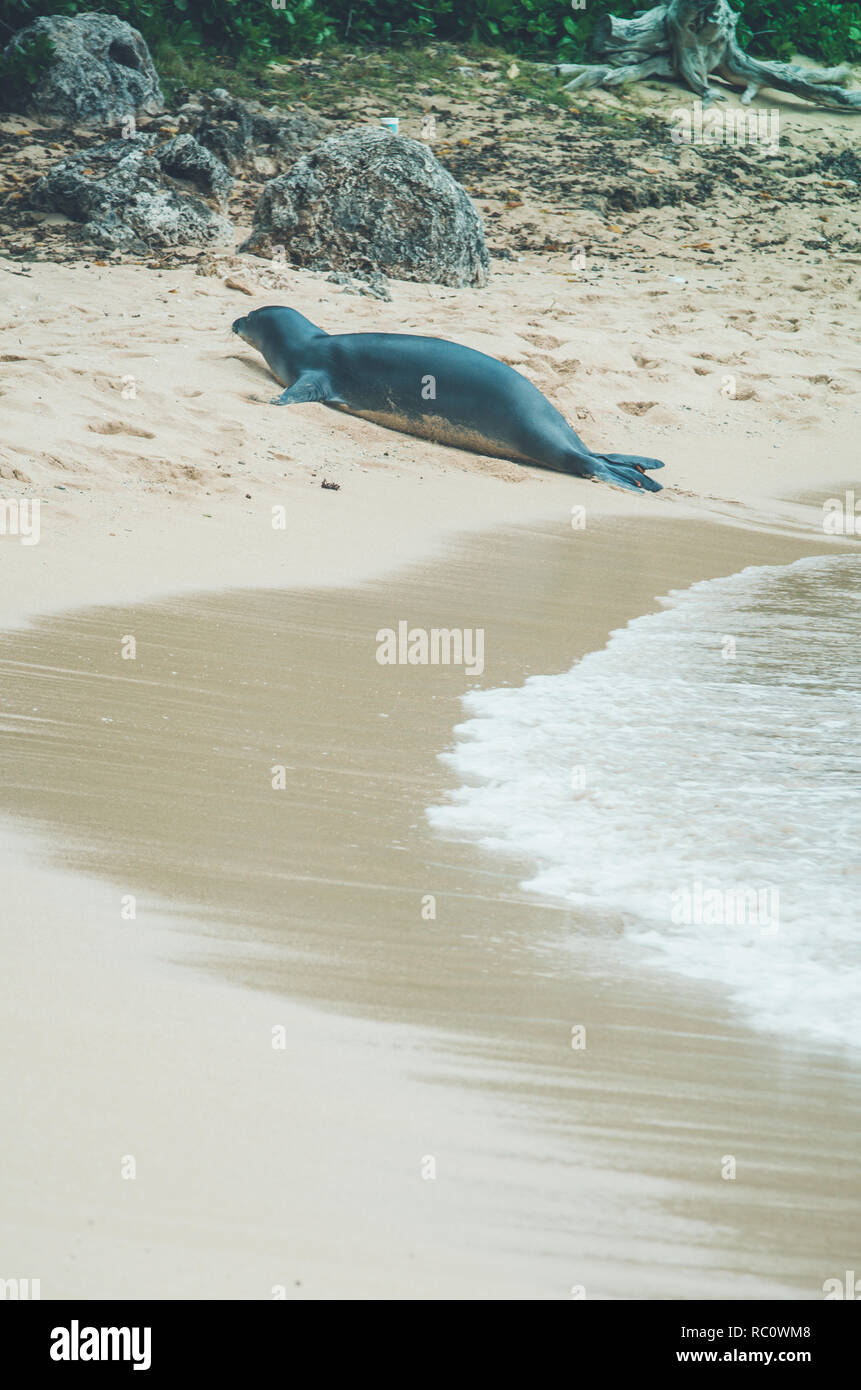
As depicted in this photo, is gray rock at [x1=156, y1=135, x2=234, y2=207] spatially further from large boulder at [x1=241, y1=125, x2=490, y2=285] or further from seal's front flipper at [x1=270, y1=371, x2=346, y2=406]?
seal's front flipper at [x1=270, y1=371, x2=346, y2=406]

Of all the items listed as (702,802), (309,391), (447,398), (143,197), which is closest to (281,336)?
(309,391)

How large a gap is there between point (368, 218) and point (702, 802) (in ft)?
25.7

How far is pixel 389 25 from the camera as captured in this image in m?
15.1

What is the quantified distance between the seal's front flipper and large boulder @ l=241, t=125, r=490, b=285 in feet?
10.0

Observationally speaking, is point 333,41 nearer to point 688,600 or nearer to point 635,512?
point 635,512

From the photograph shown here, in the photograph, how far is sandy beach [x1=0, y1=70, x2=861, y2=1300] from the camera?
1.40m

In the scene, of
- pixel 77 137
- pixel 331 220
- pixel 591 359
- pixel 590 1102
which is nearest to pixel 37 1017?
pixel 590 1102

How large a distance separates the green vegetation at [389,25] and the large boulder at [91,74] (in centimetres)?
89

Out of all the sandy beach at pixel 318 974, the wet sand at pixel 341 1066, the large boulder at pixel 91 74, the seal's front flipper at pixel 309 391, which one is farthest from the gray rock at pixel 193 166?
the wet sand at pixel 341 1066

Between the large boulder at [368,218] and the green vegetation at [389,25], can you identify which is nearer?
the large boulder at [368,218]

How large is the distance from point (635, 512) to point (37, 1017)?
4808 mm

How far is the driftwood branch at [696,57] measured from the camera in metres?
15.0

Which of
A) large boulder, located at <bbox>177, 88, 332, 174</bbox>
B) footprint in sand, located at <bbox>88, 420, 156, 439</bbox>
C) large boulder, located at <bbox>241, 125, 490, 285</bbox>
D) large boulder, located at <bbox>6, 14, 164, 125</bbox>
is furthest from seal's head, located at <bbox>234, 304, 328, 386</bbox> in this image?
large boulder, located at <bbox>6, 14, 164, 125</bbox>

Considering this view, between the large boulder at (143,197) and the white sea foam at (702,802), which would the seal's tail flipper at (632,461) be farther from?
the large boulder at (143,197)
